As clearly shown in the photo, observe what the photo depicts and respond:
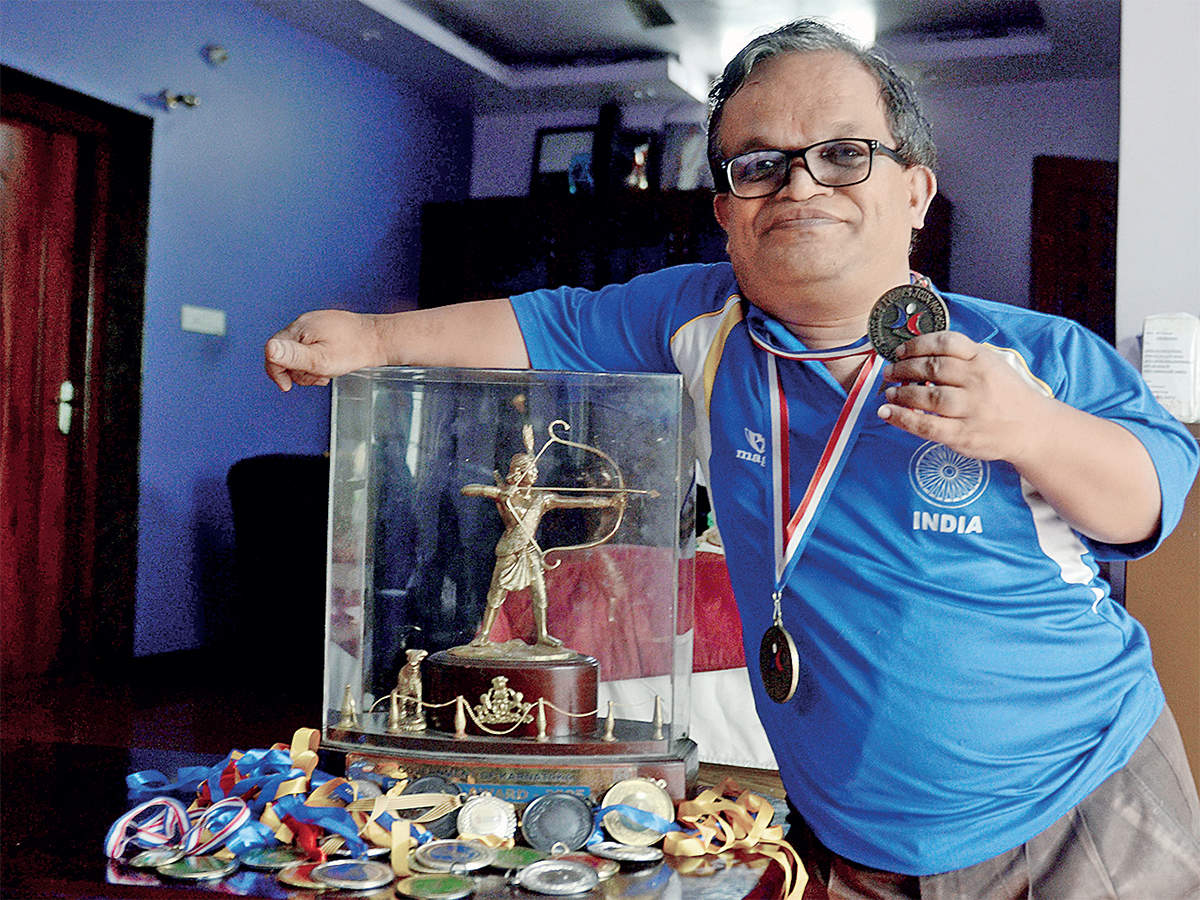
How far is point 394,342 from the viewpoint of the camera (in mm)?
1153

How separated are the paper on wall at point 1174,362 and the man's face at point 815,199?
154 centimetres

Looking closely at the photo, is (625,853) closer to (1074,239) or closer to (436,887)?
(436,887)

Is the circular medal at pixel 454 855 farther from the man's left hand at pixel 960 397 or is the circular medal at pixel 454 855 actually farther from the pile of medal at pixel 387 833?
the man's left hand at pixel 960 397

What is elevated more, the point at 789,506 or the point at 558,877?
the point at 789,506

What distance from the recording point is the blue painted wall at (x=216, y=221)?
433 cm

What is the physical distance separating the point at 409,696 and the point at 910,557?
54cm

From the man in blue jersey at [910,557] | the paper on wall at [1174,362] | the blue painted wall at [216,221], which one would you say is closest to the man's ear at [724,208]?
the man in blue jersey at [910,557]

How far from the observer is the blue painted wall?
171 inches

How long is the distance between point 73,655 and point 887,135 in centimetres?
418

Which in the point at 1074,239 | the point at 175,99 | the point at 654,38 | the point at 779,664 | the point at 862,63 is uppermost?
the point at 654,38

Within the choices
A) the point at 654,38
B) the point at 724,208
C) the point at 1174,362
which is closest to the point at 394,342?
the point at 724,208

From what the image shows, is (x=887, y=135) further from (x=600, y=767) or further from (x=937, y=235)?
(x=937, y=235)

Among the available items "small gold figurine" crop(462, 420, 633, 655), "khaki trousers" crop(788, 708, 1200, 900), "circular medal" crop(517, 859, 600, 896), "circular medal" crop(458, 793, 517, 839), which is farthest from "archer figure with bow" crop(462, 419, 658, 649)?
"khaki trousers" crop(788, 708, 1200, 900)

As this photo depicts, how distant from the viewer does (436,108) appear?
20.6ft
